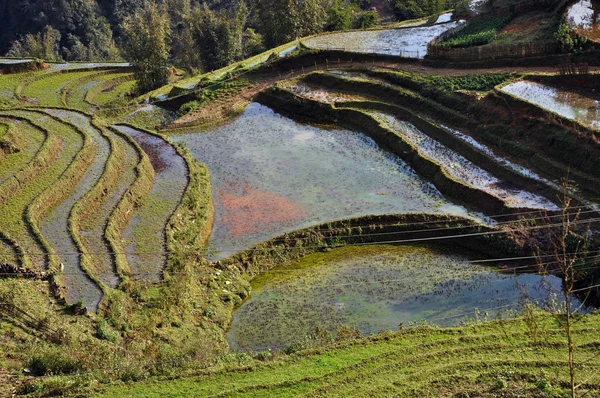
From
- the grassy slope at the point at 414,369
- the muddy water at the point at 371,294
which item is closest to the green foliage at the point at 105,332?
the grassy slope at the point at 414,369

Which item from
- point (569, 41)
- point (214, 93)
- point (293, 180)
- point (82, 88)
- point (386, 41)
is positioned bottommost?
point (293, 180)

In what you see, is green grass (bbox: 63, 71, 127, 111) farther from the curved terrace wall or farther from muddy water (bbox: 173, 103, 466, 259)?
the curved terrace wall

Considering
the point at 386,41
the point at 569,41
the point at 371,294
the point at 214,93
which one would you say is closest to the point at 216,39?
the point at 214,93

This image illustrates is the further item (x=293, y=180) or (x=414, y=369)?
(x=293, y=180)

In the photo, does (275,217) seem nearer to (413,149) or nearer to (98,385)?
(413,149)

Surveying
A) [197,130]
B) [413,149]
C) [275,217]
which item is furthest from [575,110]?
[197,130]

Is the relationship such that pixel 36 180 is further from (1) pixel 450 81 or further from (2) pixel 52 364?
(1) pixel 450 81

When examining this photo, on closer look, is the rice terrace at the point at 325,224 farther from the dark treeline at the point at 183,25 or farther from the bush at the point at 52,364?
the dark treeline at the point at 183,25

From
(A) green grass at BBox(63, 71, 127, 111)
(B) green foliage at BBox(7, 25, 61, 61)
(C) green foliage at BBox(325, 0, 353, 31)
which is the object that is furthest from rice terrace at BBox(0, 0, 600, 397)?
(B) green foliage at BBox(7, 25, 61, 61)
